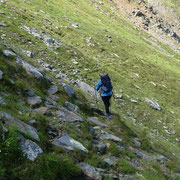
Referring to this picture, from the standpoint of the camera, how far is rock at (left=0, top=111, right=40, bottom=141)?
6104 millimetres

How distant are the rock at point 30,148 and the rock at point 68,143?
3.56ft

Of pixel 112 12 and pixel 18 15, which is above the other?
pixel 112 12

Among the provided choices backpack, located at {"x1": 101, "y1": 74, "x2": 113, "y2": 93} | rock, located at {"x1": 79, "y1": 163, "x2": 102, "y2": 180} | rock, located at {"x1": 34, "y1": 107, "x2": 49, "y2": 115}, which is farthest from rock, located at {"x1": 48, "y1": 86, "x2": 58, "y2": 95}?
rock, located at {"x1": 79, "y1": 163, "x2": 102, "y2": 180}

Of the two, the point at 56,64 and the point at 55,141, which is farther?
the point at 56,64

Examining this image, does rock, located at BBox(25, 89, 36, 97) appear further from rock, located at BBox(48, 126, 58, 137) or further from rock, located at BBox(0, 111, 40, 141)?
rock, located at BBox(0, 111, 40, 141)

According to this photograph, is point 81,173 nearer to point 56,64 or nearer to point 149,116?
point 149,116

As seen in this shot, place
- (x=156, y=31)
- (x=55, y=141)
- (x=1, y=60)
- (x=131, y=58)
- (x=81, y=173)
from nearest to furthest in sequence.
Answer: (x=81, y=173), (x=55, y=141), (x=1, y=60), (x=131, y=58), (x=156, y=31)

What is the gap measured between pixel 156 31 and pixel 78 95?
3293 inches

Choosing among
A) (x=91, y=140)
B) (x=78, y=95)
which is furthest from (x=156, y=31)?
(x=91, y=140)

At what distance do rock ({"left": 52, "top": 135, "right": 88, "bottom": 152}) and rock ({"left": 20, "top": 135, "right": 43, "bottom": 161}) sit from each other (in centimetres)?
109

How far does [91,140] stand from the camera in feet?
28.9

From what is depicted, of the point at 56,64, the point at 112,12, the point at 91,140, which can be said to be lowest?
the point at 56,64

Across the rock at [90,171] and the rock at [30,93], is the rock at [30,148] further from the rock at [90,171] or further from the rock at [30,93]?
the rock at [30,93]

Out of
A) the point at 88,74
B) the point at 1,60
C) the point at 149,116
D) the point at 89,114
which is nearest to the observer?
the point at 1,60
